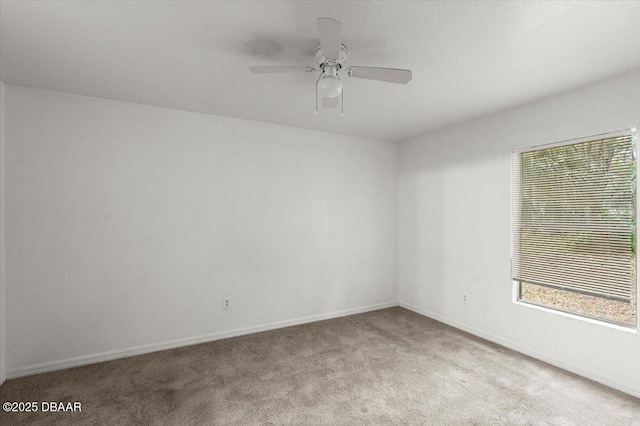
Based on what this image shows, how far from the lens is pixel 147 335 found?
321 cm

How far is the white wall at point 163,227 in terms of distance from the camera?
9.14 ft

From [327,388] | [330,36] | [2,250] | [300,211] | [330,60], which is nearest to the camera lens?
[330,36]

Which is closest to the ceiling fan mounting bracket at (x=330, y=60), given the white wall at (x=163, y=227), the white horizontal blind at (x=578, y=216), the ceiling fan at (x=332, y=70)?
the ceiling fan at (x=332, y=70)

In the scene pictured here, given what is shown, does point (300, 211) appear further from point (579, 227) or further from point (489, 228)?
point (579, 227)

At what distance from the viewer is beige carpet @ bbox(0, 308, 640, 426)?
2156mm

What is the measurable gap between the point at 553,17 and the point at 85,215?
159 inches

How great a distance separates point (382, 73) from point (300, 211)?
7.84 feet

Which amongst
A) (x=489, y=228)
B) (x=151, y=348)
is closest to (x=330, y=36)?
(x=489, y=228)

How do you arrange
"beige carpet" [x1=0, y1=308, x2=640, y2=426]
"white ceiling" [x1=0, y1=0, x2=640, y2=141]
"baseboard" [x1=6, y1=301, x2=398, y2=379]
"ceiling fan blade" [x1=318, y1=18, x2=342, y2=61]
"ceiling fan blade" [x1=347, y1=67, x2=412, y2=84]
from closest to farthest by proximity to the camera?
"ceiling fan blade" [x1=318, y1=18, x2=342, y2=61]
"white ceiling" [x1=0, y1=0, x2=640, y2=141]
"ceiling fan blade" [x1=347, y1=67, x2=412, y2=84]
"beige carpet" [x1=0, y1=308, x2=640, y2=426]
"baseboard" [x1=6, y1=301, x2=398, y2=379]

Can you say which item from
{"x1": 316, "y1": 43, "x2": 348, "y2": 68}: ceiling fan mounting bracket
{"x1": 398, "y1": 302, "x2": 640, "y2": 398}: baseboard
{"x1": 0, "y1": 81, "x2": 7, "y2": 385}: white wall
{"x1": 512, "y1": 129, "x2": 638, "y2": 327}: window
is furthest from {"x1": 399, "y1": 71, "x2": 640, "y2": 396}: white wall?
{"x1": 0, "y1": 81, "x2": 7, "y2": 385}: white wall

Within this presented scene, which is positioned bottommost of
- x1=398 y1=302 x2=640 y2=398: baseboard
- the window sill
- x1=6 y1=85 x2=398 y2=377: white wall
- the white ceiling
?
x1=398 y1=302 x2=640 y2=398: baseboard

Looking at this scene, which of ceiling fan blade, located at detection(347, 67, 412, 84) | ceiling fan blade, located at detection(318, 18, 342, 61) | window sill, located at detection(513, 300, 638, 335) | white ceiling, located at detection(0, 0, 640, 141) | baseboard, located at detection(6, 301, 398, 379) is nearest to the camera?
ceiling fan blade, located at detection(318, 18, 342, 61)

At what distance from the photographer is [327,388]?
98.7 inches

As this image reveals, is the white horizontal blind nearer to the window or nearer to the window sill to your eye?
the window
